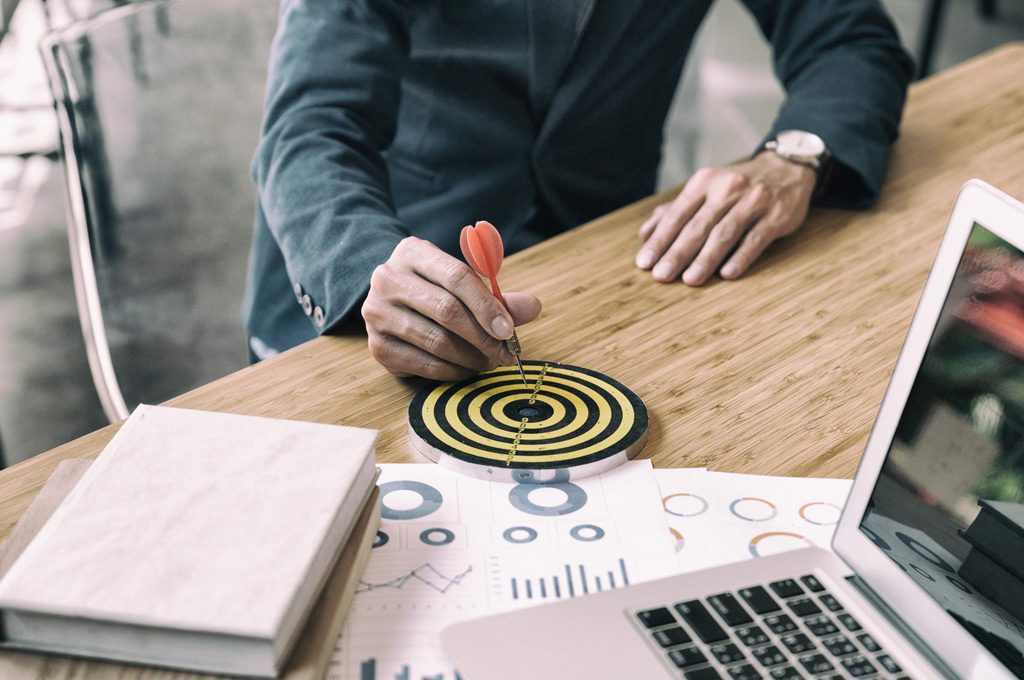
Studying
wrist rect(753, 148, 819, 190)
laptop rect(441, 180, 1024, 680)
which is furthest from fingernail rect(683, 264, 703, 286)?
laptop rect(441, 180, 1024, 680)

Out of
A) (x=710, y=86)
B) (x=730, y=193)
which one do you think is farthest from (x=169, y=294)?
(x=710, y=86)

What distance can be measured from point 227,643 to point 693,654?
0.85ft

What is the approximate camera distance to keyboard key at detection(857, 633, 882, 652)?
1.92ft

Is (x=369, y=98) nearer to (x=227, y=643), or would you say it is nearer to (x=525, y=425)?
(x=525, y=425)

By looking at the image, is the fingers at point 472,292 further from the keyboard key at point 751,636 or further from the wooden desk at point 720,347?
the keyboard key at point 751,636

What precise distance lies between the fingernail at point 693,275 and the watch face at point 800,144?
0.81ft

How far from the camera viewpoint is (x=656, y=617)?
604 mm

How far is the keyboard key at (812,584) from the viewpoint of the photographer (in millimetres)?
628

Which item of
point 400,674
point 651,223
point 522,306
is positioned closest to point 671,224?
point 651,223

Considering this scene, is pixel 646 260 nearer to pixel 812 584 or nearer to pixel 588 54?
pixel 588 54

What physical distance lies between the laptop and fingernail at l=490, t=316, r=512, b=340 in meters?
0.27

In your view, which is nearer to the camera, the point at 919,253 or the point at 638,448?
the point at 638,448

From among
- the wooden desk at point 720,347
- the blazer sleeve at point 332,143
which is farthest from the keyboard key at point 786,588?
the blazer sleeve at point 332,143

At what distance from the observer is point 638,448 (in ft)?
2.62
